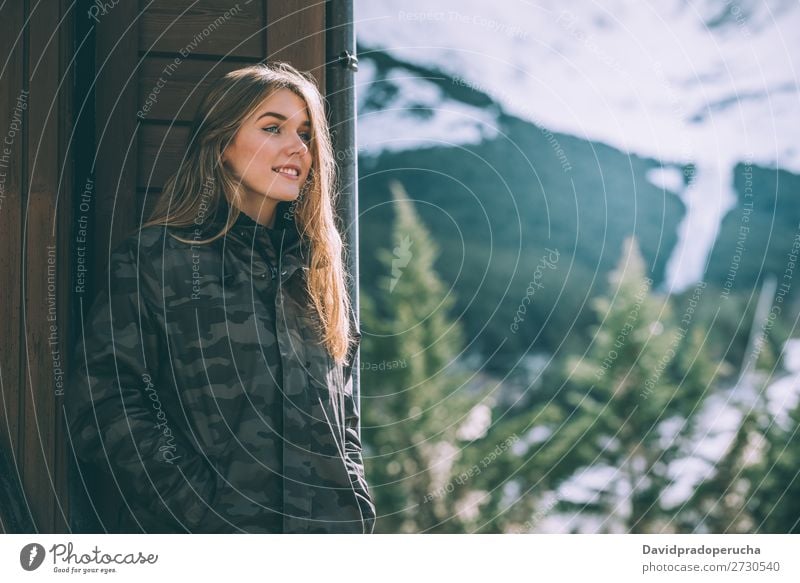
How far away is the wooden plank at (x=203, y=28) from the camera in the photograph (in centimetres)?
208

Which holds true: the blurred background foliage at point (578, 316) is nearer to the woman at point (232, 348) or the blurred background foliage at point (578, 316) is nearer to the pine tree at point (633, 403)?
the pine tree at point (633, 403)

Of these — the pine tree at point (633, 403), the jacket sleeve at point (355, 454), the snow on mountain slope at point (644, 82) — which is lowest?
the pine tree at point (633, 403)

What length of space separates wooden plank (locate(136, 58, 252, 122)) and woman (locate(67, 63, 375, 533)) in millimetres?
160

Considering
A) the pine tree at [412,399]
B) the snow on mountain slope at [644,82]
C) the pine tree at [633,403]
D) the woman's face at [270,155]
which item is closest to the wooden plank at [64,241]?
the woman's face at [270,155]

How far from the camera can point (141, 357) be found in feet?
5.53

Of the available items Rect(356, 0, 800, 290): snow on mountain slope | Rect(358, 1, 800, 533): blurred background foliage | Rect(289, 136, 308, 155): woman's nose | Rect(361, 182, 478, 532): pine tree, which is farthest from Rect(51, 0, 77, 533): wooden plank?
Rect(361, 182, 478, 532): pine tree

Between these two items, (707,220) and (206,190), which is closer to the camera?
(206,190)

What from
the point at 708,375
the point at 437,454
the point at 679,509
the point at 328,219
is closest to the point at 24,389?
the point at 328,219

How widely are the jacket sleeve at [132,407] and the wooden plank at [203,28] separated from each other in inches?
21.0

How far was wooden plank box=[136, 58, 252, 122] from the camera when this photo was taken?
6.75 feet

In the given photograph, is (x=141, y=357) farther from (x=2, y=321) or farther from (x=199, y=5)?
(x=199, y=5)

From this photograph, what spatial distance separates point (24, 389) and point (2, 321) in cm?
13

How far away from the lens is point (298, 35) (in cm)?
211

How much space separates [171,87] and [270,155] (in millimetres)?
A: 306
